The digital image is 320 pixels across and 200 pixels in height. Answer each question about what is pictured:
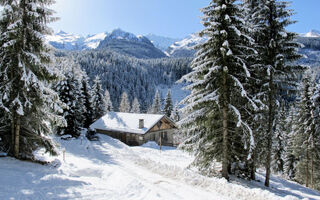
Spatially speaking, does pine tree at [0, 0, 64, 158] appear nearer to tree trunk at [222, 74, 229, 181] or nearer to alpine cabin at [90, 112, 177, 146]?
tree trunk at [222, 74, 229, 181]

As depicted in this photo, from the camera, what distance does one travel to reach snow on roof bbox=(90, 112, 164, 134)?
110 feet

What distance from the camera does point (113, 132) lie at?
3569 cm

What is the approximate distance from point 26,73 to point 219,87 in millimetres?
11223

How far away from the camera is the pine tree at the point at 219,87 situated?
1201 cm

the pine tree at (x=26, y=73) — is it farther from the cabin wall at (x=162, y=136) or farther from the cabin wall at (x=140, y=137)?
the cabin wall at (x=162, y=136)

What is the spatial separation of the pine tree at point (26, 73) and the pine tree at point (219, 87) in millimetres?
8629

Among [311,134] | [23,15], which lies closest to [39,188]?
[23,15]

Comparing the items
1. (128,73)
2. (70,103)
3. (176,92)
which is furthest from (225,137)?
(128,73)

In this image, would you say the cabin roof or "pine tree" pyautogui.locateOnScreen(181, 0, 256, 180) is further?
the cabin roof

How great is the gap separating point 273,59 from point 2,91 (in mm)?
16707

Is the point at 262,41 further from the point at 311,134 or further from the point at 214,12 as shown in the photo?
the point at 311,134

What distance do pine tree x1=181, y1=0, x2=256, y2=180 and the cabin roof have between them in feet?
66.0

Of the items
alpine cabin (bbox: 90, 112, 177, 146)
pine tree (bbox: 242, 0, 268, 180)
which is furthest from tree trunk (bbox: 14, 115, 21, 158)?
alpine cabin (bbox: 90, 112, 177, 146)

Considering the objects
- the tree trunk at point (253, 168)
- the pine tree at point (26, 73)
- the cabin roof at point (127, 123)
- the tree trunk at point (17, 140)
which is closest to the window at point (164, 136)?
the cabin roof at point (127, 123)
